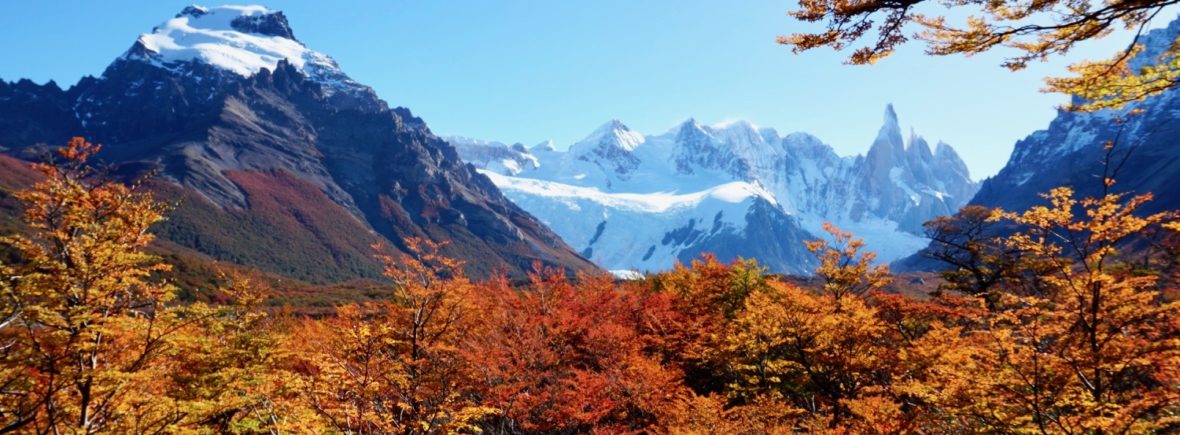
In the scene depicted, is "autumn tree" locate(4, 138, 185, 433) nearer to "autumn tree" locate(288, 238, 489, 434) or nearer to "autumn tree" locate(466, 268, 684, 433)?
"autumn tree" locate(288, 238, 489, 434)

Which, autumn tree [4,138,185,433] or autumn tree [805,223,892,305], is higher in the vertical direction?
autumn tree [805,223,892,305]

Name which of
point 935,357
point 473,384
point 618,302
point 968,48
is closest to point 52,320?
point 473,384

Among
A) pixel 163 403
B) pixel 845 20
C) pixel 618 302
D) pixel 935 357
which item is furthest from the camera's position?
pixel 618 302

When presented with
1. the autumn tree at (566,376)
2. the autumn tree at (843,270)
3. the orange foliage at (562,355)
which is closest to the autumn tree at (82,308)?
the orange foliage at (562,355)

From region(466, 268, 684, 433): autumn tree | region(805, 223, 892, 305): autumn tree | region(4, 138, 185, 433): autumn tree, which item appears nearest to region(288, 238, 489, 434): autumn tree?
region(466, 268, 684, 433): autumn tree

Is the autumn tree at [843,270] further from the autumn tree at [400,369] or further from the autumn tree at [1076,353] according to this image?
the autumn tree at [400,369]

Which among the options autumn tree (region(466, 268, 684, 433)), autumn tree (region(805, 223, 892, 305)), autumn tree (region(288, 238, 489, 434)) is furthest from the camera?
autumn tree (region(805, 223, 892, 305))

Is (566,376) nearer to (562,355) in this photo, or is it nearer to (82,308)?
(562,355)

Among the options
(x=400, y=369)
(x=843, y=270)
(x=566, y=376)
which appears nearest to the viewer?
(x=400, y=369)

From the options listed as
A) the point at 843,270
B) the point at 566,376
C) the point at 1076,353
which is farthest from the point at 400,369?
the point at 843,270

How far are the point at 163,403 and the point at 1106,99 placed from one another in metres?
19.2

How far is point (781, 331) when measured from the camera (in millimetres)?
21422

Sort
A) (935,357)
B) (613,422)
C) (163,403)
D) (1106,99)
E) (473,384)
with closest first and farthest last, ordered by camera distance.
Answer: (1106,99), (163,403), (935,357), (473,384), (613,422)

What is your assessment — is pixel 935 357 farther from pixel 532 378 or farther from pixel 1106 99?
pixel 532 378
